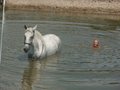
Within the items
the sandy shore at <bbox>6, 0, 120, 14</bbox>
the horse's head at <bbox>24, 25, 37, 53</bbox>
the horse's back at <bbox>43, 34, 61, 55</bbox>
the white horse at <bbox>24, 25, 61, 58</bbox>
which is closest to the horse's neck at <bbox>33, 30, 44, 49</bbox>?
the white horse at <bbox>24, 25, 61, 58</bbox>

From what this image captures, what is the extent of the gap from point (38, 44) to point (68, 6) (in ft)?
54.1

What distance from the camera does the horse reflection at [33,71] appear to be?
1407 cm

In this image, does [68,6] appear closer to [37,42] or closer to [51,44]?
[51,44]

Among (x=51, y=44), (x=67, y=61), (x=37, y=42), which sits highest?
(x=37, y=42)

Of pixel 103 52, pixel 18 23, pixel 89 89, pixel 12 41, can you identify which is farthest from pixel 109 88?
pixel 18 23

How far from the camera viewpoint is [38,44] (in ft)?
57.4

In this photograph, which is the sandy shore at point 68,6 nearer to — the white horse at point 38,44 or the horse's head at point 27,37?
the white horse at point 38,44

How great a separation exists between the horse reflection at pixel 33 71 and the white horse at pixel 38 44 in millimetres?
291

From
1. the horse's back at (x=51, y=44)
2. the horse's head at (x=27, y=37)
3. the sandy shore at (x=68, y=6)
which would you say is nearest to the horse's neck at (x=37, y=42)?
the horse's back at (x=51, y=44)

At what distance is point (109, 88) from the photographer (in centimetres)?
1390

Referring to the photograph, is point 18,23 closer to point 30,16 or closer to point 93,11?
point 30,16

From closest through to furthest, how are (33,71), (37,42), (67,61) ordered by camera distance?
(33,71)
(67,61)
(37,42)

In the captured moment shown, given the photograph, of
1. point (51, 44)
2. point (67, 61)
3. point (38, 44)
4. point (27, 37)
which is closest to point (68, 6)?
point (51, 44)

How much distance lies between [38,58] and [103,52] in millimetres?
3270
